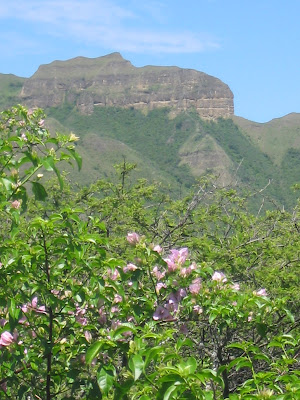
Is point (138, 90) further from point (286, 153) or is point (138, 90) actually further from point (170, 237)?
point (170, 237)

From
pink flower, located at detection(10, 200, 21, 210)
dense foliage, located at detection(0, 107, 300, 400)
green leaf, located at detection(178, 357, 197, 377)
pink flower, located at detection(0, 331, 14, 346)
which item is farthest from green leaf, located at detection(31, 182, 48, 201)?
green leaf, located at detection(178, 357, 197, 377)

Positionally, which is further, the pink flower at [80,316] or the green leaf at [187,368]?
the pink flower at [80,316]

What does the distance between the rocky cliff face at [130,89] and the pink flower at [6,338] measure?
460 feet

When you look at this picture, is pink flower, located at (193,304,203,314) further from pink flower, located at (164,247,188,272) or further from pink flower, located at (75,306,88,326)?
pink flower, located at (75,306,88,326)

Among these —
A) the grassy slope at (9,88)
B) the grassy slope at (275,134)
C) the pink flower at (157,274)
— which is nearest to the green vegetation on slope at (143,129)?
the grassy slope at (9,88)

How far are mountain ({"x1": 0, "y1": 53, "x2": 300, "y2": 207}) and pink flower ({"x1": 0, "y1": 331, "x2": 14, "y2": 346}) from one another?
109832 millimetres

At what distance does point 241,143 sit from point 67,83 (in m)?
45.0

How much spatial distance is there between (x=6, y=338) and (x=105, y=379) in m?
0.64

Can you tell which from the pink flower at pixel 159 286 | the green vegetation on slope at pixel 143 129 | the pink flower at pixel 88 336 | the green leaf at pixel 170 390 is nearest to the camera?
the green leaf at pixel 170 390

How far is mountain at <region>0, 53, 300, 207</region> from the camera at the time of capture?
397 ft

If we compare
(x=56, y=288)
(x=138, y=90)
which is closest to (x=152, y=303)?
(x=56, y=288)

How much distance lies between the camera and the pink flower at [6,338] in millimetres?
3033

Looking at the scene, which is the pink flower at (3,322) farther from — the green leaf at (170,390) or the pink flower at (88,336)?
the green leaf at (170,390)

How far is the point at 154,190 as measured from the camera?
37.5 ft
